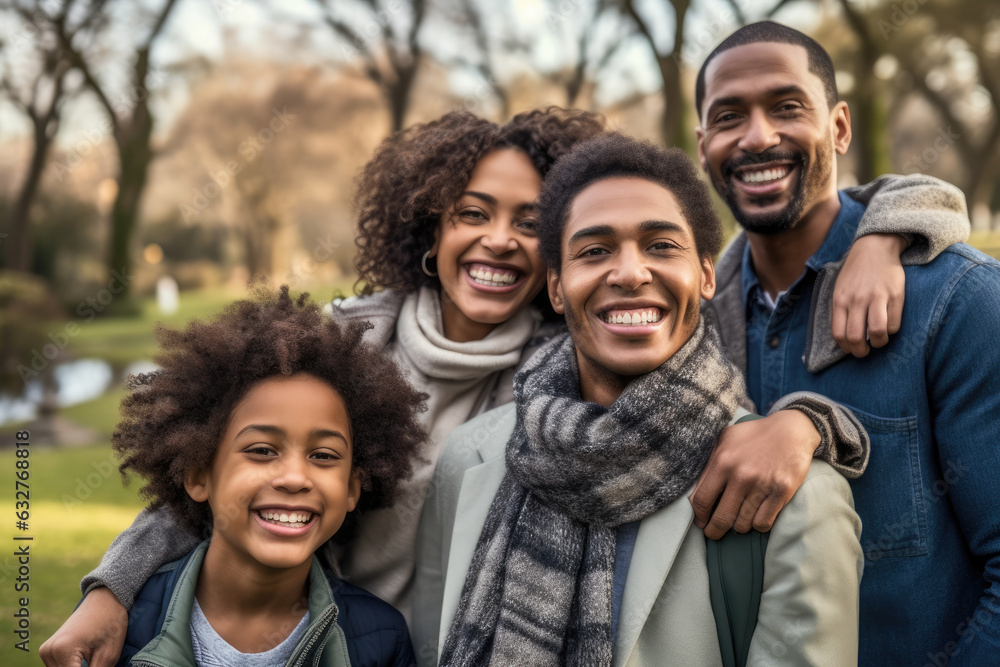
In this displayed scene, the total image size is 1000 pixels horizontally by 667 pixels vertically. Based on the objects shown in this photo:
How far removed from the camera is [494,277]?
9.87 feet

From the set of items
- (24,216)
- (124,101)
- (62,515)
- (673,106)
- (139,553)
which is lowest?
(139,553)

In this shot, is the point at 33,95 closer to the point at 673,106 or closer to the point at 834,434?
the point at 673,106

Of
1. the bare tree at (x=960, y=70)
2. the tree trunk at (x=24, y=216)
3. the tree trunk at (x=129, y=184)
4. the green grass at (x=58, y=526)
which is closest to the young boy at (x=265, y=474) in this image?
the green grass at (x=58, y=526)

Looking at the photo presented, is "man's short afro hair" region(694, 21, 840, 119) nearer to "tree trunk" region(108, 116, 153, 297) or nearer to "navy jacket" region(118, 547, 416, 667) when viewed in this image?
"navy jacket" region(118, 547, 416, 667)

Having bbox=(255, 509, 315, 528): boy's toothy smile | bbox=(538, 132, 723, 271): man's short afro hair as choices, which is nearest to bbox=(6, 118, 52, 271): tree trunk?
bbox=(255, 509, 315, 528): boy's toothy smile

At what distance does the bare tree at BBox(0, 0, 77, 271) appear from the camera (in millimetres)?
10969

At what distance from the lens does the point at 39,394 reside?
10.4 meters

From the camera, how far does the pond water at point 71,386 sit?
9969 mm

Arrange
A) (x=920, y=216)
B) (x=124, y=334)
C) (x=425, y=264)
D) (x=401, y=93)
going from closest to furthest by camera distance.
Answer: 1. (x=920, y=216)
2. (x=425, y=264)
3. (x=124, y=334)
4. (x=401, y=93)

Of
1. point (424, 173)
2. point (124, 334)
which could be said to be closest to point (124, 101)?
point (124, 334)

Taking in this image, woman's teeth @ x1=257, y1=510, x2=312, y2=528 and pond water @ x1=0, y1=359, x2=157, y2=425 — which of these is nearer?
woman's teeth @ x1=257, y1=510, x2=312, y2=528

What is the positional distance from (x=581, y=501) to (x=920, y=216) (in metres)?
1.41

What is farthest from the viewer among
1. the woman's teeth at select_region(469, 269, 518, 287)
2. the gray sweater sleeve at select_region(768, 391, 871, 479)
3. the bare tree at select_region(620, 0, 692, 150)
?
the bare tree at select_region(620, 0, 692, 150)

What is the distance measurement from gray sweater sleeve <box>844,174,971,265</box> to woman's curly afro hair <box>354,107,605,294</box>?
1154 millimetres
